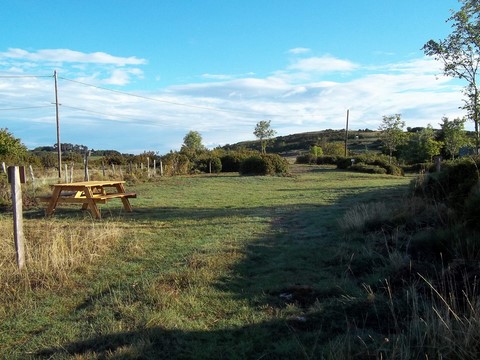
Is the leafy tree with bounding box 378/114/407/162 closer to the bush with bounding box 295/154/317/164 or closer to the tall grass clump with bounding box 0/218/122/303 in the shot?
the bush with bounding box 295/154/317/164

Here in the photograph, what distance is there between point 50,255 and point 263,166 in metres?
25.5

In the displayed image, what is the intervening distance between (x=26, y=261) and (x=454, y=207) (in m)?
6.26

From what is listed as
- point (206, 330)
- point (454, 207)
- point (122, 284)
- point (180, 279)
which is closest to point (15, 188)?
point (122, 284)

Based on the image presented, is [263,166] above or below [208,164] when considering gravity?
below

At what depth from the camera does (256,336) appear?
371 cm

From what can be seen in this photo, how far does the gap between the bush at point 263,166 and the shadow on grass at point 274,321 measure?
23.7 metres

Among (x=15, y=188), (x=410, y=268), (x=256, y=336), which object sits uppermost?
(x=15, y=188)

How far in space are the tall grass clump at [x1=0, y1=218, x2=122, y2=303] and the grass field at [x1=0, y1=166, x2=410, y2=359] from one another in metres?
0.02

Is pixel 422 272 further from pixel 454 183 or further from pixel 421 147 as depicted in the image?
pixel 421 147

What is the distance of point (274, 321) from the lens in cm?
400

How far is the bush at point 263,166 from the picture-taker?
1212 inches

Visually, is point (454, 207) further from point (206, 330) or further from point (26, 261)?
point (26, 261)

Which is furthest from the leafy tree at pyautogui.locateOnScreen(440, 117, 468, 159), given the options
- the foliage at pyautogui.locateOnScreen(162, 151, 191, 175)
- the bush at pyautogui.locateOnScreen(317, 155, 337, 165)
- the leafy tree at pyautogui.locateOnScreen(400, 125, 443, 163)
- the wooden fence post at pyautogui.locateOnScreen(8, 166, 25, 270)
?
the wooden fence post at pyautogui.locateOnScreen(8, 166, 25, 270)

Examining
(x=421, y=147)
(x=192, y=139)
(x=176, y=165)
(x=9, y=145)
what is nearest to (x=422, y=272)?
(x=176, y=165)
